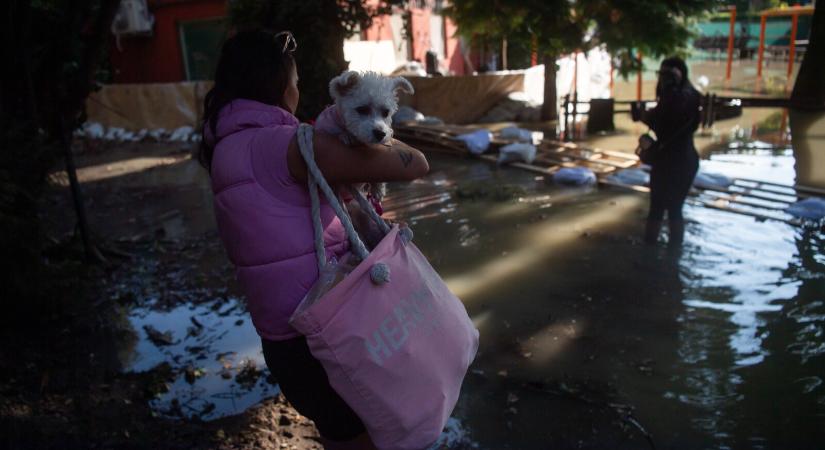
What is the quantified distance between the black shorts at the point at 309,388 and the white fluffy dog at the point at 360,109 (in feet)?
1.97

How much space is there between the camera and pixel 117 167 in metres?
12.7

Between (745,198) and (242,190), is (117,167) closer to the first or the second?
(745,198)

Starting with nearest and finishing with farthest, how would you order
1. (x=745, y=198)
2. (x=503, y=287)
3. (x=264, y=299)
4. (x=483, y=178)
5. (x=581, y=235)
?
1. (x=264, y=299)
2. (x=503, y=287)
3. (x=581, y=235)
4. (x=745, y=198)
5. (x=483, y=178)

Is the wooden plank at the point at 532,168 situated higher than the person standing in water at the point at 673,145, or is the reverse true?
the person standing in water at the point at 673,145

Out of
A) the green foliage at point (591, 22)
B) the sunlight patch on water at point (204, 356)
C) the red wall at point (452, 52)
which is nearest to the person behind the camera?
the sunlight patch on water at point (204, 356)

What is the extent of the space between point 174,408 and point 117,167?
33.6 feet

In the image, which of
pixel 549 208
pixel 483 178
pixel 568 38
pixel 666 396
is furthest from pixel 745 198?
pixel 568 38

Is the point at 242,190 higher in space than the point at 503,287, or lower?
higher

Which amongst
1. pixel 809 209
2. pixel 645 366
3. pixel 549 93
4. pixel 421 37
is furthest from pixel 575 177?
pixel 421 37

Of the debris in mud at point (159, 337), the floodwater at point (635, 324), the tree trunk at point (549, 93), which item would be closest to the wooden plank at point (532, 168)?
the floodwater at point (635, 324)

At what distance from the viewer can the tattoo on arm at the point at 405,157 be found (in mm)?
1901

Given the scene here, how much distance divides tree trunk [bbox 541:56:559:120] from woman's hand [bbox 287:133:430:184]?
1409 centimetres

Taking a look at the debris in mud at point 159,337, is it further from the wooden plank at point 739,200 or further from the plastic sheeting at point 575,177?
the wooden plank at point 739,200

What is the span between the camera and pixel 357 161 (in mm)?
1842
